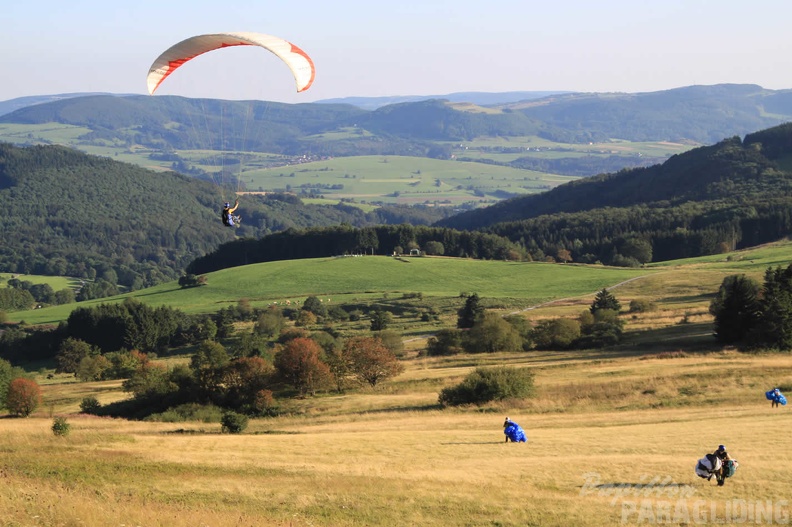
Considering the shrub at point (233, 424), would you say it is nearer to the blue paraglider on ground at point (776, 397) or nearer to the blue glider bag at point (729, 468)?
the blue glider bag at point (729, 468)

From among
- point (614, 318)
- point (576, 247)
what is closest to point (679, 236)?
point (576, 247)

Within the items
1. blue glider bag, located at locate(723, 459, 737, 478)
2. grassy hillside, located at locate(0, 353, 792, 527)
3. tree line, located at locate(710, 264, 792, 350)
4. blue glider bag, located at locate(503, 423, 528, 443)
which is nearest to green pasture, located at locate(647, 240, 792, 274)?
tree line, located at locate(710, 264, 792, 350)

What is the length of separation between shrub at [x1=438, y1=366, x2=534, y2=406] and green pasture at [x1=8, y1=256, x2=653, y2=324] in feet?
220

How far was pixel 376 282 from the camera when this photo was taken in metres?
142

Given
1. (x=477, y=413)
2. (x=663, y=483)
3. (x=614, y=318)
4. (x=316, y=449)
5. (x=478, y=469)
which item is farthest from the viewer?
(x=614, y=318)

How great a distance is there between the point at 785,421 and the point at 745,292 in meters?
31.3

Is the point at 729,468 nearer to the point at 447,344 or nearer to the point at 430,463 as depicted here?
the point at 430,463

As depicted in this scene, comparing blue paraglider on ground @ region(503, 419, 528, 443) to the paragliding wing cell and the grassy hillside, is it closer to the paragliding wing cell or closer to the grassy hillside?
the grassy hillside

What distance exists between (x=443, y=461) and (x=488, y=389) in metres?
17.5

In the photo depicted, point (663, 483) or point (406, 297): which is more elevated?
point (663, 483)

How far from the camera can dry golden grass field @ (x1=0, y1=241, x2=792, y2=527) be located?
23.7 metres

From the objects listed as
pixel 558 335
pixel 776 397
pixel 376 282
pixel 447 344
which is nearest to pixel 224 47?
pixel 776 397

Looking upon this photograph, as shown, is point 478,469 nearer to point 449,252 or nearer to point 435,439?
point 435,439

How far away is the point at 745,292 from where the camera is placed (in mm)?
65438
